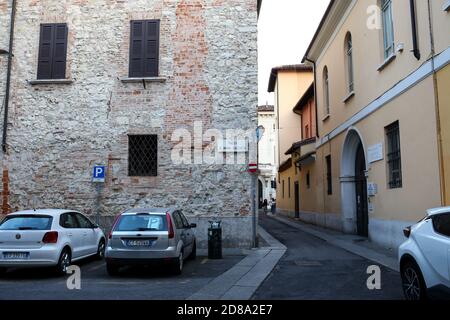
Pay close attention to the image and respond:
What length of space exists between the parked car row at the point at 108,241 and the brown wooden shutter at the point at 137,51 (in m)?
6.05

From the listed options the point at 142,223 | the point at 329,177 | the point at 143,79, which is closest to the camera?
the point at 142,223

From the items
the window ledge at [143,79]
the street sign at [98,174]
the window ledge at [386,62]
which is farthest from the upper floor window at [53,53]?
the window ledge at [386,62]

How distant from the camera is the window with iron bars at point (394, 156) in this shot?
13012 mm

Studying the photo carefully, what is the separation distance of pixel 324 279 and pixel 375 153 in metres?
6.88

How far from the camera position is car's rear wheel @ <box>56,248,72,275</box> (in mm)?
9625

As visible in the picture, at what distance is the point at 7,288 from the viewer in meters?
8.27

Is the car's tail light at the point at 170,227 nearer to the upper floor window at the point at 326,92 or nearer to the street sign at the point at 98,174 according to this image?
the street sign at the point at 98,174

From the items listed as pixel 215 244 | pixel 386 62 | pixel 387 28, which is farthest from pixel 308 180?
pixel 215 244

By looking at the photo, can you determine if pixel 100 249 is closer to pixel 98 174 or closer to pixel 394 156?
pixel 98 174

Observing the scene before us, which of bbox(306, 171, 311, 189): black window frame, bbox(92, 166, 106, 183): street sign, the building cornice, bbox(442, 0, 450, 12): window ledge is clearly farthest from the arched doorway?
bbox(92, 166, 106, 183): street sign

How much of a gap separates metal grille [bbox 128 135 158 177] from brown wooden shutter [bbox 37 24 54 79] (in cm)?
361

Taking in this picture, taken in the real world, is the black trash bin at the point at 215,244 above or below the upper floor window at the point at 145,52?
below

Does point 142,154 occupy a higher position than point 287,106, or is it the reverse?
point 287,106

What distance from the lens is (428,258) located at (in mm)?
6031
